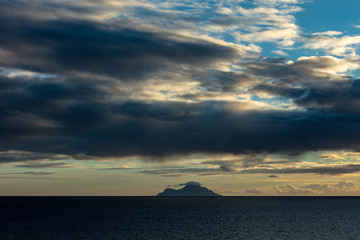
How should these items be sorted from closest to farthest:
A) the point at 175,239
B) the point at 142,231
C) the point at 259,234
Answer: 1. the point at 175,239
2. the point at 259,234
3. the point at 142,231

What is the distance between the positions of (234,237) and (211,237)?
5806 millimetres

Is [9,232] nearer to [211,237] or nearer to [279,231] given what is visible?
[211,237]

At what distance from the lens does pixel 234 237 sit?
317 ft

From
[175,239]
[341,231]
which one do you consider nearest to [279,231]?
[341,231]

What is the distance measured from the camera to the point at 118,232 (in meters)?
106

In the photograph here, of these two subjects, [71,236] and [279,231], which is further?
[279,231]

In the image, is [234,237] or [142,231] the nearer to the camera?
[234,237]

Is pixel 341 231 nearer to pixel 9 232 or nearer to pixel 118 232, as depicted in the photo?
pixel 118 232

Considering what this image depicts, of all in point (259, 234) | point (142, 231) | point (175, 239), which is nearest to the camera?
point (175, 239)

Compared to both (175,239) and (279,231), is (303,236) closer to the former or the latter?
(279,231)

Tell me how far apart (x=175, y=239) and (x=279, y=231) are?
1324 inches

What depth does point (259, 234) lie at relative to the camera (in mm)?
101688

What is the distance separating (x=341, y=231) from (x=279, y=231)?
18272 millimetres

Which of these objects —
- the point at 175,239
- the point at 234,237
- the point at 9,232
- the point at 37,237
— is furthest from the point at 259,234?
the point at 9,232
